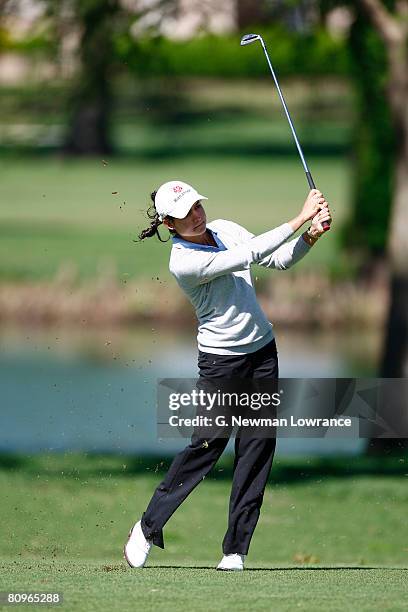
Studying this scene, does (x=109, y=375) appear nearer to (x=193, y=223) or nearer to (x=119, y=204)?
(x=193, y=223)

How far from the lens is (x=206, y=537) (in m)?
9.74

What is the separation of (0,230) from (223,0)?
18746 mm

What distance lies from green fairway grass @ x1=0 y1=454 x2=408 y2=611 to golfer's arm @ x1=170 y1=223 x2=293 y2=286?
130 cm

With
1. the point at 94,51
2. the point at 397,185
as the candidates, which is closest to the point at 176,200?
the point at 397,185

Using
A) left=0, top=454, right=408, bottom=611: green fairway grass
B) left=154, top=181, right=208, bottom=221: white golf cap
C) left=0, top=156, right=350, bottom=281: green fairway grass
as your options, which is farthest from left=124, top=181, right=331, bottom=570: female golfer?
left=0, top=156, right=350, bottom=281: green fairway grass

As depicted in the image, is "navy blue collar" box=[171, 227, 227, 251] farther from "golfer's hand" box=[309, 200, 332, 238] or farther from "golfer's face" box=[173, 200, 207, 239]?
"golfer's hand" box=[309, 200, 332, 238]

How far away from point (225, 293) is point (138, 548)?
1.23 metres

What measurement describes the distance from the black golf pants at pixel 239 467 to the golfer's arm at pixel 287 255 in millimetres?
362

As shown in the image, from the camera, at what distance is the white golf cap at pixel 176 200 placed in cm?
705

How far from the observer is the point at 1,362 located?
19.8m

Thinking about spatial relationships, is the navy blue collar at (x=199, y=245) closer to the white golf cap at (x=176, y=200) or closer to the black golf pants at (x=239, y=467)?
the white golf cap at (x=176, y=200)

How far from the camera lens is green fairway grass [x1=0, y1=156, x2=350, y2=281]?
89.2ft

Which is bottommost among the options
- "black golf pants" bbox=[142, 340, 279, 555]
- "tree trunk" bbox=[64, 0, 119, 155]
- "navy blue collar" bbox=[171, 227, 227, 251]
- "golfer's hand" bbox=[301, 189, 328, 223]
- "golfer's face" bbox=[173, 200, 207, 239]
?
"black golf pants" bbox=[142, 340, 279, 555]

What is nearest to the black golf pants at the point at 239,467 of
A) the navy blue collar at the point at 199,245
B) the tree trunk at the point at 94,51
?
the navy blue collar at the point at 199,245
